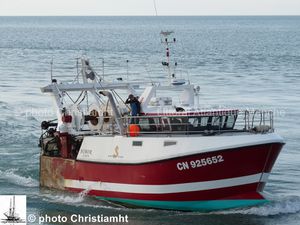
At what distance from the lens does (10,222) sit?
2519 cm

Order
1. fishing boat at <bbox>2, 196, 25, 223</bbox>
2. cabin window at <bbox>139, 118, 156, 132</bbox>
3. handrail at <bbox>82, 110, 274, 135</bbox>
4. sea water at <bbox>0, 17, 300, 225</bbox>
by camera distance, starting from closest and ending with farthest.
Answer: fishing boat at <bbox>2, 196, 25, 223</bbox>
handrail at <bbox>82, 110, 274, 135</bbox>
sea water at <bbox>0, 17, 300, 225</bbox>
cabin window at <bbox>139, 118, 156, 132</bbox>

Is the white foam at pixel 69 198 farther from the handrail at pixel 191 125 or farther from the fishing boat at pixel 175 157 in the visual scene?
the handrail at pixel 191 125

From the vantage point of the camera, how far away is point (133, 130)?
27750 mm

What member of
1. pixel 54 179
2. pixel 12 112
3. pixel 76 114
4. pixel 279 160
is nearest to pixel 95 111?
pixel 76 114

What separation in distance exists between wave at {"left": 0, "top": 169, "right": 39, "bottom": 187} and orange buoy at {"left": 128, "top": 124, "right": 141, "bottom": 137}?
5.39 metres

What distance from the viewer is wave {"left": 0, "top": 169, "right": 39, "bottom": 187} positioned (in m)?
31.8

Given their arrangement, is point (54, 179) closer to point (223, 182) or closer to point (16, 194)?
point (16, 194)

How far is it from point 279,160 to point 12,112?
55.6ft

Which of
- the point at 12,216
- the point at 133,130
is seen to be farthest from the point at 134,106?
the point at 12,216

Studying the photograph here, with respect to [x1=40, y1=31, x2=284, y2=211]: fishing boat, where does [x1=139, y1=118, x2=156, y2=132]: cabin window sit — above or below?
above

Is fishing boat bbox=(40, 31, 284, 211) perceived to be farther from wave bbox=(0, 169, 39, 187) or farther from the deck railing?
wave bbox=(0, 169, 39, 187)

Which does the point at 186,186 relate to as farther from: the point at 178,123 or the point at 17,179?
Answer: the point at 17,179

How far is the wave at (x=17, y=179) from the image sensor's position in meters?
31.8

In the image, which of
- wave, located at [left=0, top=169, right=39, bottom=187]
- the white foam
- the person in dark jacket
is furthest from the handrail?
wave, located at [left=0, top=169, right=39, bottom=187]
